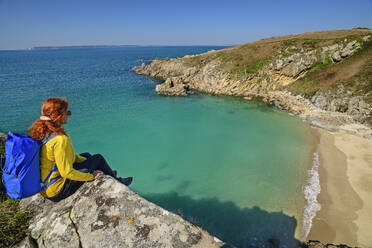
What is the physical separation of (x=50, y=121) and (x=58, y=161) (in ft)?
2.53

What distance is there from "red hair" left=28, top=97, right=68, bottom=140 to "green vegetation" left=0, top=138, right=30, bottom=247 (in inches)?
70.9

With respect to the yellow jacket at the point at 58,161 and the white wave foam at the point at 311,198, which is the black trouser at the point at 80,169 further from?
the white wave foam at the point at 311,198

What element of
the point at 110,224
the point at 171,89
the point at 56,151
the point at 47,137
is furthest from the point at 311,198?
the point at 171,89

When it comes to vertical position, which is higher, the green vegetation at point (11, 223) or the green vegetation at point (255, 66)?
the green vegetation at point (255, 66)

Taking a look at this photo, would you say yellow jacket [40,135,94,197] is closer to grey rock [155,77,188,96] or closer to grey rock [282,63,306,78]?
grey rock [155,77,188,96]

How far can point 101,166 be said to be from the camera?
16.1ft

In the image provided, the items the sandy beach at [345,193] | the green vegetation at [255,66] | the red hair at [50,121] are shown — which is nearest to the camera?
the red hair at [50,121]

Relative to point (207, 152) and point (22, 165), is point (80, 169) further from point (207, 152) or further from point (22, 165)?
point (207, 152)

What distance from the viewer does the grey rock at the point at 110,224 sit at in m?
3.24

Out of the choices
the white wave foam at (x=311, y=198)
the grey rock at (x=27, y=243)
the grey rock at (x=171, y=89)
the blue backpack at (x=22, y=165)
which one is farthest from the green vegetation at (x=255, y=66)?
the grey rock at (x=27, y=243)

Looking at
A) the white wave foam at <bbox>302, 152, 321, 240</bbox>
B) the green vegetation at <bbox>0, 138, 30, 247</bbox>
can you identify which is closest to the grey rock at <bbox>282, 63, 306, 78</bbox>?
the white wave foam at <bbox>302, 152, 321, 240</bbox>

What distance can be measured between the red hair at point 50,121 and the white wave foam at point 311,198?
11758mm

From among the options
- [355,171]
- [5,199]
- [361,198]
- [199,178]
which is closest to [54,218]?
[5,199]

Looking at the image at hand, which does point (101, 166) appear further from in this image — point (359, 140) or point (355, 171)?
point (359, 140)
